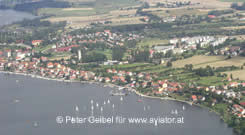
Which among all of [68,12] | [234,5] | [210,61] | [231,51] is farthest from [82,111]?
[68,12]

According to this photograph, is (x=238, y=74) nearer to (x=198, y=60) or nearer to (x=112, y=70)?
(x=198, y=60)

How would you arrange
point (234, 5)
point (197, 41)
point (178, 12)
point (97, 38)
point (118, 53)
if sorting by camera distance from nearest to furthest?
point (118, 53) → point (197, 41) → point (97, 38) → point (178, 12) → point (234, 5)

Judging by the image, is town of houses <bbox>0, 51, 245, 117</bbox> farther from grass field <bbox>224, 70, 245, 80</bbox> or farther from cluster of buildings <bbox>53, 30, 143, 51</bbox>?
cluster of buildings <bbox>53, 30, 143, 51</bbox>

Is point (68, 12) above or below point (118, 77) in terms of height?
above

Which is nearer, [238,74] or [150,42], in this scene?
[238,74]

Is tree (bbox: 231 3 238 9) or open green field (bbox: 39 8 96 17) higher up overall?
tree (bbox: 231 3 238 9)

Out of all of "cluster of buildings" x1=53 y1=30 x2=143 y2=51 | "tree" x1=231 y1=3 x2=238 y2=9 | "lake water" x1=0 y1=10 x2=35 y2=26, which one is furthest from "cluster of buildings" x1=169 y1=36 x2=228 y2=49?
"lake water" x1=0 y1=10 x2=35 y2=26

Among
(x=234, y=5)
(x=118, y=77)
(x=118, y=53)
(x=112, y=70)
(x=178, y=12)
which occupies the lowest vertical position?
(x=118, y=77)

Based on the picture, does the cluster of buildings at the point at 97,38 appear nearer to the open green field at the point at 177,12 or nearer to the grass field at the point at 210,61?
the grass field at the point at 210,61
